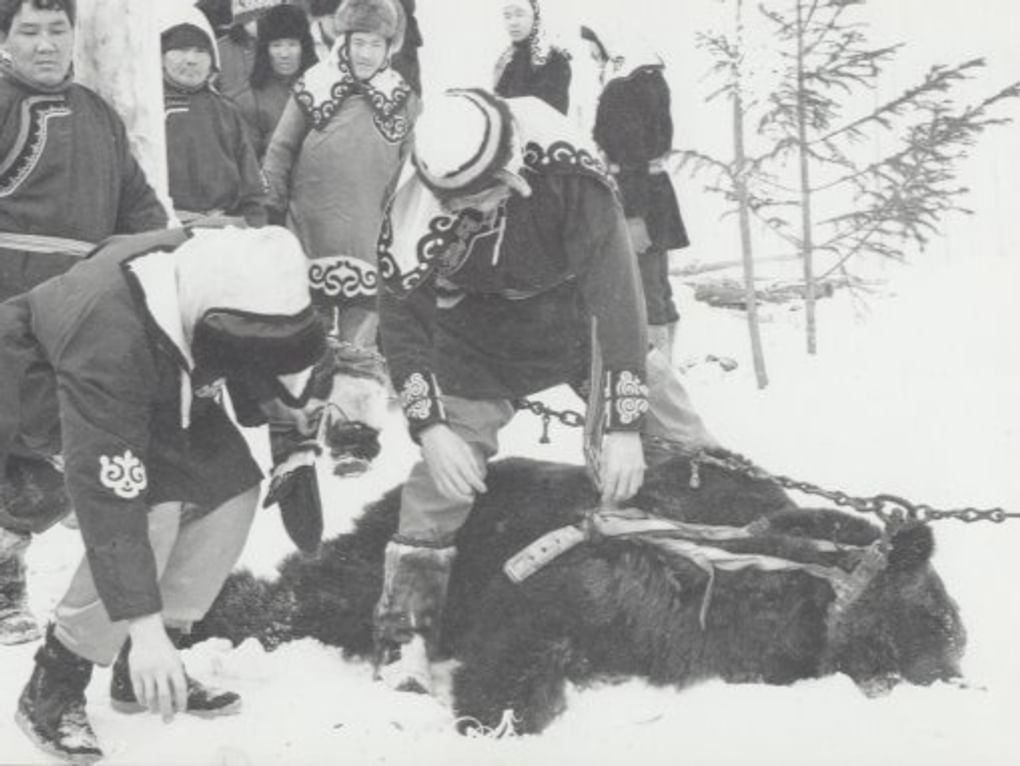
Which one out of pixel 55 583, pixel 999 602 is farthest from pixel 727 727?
pixel 55 583

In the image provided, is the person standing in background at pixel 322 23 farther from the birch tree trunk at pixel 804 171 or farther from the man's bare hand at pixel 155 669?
the man's bare hand at pixel 155 669

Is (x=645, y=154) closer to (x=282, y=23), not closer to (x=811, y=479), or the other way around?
(x=282, y=23)

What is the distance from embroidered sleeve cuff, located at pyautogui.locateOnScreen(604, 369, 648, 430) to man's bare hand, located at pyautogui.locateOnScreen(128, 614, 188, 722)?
969 mm

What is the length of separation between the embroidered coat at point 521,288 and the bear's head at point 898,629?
551 millimetres

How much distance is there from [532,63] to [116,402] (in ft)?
13.0

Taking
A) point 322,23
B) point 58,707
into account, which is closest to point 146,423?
point 58,707

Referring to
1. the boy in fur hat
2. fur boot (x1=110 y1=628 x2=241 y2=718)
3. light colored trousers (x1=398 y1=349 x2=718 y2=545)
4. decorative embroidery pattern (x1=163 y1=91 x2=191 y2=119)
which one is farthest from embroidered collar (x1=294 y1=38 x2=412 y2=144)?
fur boot (x1=110 y1=628 x2=241 y2=718)

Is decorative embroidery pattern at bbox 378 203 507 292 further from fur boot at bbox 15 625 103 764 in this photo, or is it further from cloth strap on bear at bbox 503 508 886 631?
fur boot at bbox 15 625 103 764

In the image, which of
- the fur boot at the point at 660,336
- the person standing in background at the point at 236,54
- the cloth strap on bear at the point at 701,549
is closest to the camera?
the cloth strap on bear at the point at 701,549

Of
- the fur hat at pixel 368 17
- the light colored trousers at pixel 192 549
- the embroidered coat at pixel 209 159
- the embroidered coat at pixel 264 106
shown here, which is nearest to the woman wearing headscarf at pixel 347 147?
the fur hat at pixel 368 17

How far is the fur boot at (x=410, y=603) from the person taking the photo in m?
2.66

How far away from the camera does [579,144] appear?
8.64 ft

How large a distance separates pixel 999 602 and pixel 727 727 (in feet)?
2.30

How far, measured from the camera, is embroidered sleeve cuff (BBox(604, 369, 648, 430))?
254 cm
